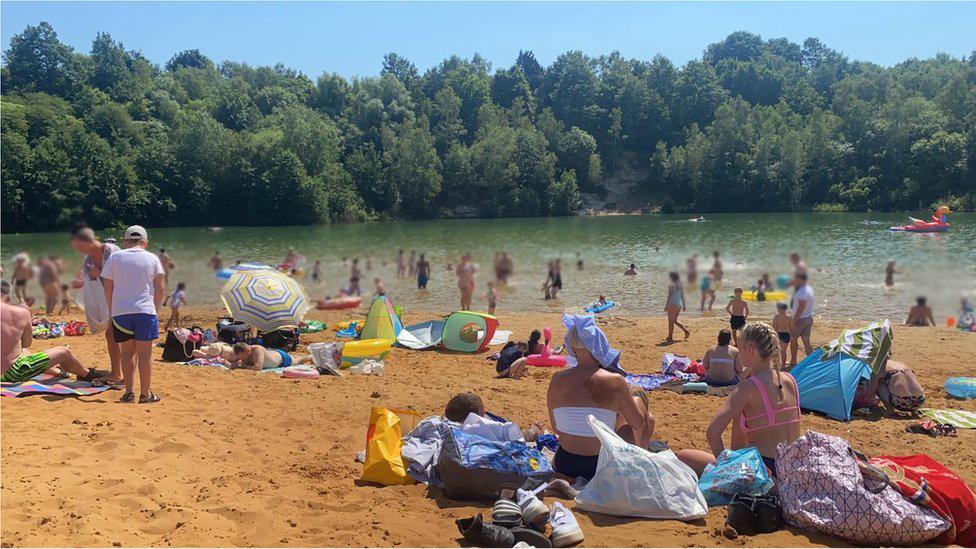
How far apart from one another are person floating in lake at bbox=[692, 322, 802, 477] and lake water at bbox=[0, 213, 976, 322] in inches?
21.7

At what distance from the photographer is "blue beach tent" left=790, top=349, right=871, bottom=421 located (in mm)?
7777

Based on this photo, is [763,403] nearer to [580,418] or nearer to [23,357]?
[580,418]

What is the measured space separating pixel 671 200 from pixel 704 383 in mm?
9869

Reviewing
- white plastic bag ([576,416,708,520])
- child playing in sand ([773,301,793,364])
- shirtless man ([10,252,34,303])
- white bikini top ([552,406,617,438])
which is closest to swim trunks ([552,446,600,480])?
white bikini top ([552,406,617,438])

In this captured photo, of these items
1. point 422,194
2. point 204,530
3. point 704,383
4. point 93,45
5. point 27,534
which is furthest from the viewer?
point 422,194

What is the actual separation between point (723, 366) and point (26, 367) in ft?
27.8

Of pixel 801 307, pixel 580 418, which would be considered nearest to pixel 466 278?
pixel 580 418

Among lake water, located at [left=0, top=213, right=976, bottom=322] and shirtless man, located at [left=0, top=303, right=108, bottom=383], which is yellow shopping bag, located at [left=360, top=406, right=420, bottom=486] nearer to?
lake water, located at [left=0, top=213, right=976, bottom=322]

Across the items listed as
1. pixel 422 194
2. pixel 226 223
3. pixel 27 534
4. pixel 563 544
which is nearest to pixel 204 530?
pixel 27 534

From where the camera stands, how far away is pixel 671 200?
18.2 m

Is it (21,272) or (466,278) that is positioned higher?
(21,272)

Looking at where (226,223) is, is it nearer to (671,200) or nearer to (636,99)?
(671,200)

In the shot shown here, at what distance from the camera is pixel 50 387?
695cm

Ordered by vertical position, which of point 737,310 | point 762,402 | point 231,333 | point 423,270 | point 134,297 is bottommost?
point 231,333
